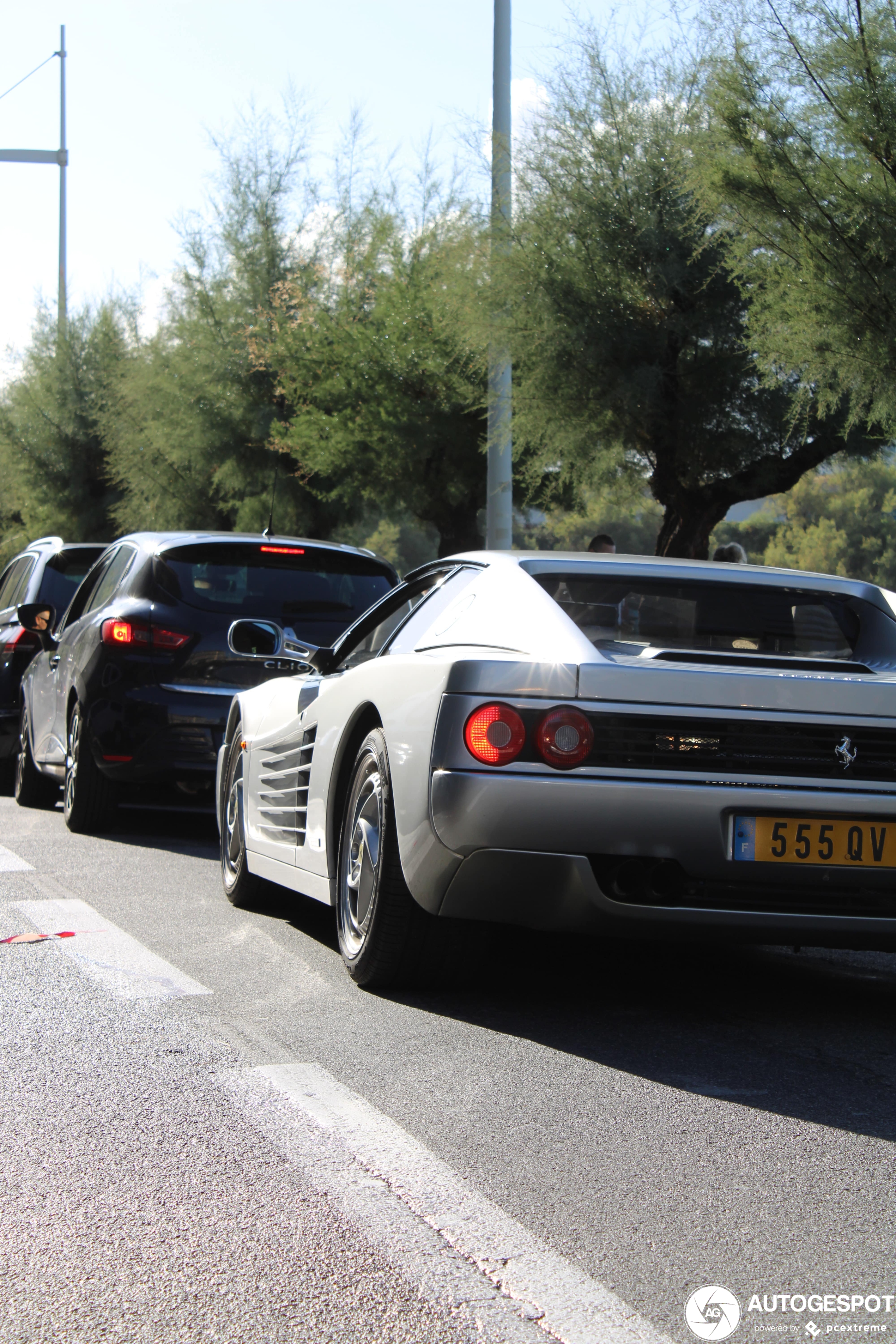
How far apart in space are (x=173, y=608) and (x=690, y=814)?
5.29 meters

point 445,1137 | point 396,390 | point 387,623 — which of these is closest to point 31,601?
point 387,623

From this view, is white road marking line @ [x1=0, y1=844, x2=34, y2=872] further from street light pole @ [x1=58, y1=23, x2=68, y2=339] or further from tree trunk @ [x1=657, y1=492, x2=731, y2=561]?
street light pole @ [x1=58, y1=23, x2=68, y2=339]

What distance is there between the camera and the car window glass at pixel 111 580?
976 centimetres

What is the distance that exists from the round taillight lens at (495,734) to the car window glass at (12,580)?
925 centimetres

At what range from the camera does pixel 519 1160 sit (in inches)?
137

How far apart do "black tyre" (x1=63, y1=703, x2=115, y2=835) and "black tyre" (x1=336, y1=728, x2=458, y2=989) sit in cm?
442

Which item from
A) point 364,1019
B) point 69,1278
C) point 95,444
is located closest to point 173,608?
point 364,1019

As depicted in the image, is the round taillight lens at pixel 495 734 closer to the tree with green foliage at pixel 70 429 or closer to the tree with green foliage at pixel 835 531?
the tree with green foliage at pixel 70 429

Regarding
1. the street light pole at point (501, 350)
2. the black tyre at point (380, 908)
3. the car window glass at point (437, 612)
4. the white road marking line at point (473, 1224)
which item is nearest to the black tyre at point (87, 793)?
the car window glass at point (437, 612)

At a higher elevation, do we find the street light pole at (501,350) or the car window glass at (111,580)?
the street light pole at (501,350)

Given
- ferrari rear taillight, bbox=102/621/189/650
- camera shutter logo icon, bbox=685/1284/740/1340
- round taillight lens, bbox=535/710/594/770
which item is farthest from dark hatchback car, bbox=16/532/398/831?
camera shutter logo icon, bbox=685/1284/740/1340

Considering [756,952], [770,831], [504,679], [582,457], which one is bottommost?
[756,952]

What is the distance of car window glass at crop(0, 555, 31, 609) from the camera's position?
43.9 ft

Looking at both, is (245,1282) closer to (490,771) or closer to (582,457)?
(490,771)
